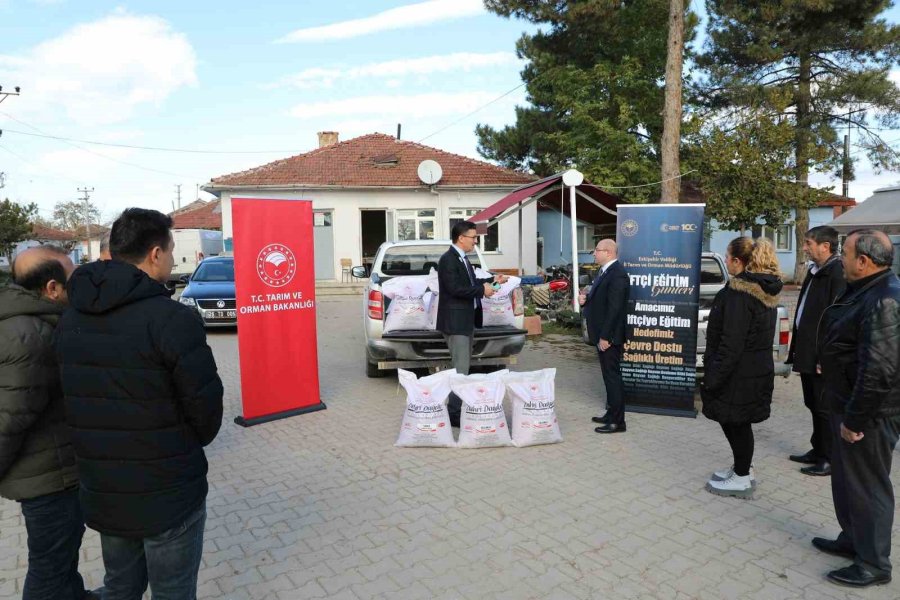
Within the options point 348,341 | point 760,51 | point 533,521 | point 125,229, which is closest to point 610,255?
point 533,521

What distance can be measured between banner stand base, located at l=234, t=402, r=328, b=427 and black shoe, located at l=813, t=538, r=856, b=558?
477 centimetres

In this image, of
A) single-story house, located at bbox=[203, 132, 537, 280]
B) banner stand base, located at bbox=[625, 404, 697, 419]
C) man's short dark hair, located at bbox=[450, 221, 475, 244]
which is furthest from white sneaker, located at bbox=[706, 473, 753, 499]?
single-story house, located at bbox=[203, 132, 537, 280]

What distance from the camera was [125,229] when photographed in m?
2.10

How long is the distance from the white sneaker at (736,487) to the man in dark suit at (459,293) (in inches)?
90.5

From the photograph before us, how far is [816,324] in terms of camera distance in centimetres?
489

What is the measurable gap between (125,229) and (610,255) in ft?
15.2

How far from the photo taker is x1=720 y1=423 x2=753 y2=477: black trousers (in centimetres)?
410

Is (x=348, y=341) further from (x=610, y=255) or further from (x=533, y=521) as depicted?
(x=533, y=521)

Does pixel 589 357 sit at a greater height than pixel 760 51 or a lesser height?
lesser

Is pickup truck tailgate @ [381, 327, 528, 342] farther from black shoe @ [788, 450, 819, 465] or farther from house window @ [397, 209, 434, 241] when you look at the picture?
house window @ [397, 209, 434, 241]

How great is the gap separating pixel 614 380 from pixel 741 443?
1620 mm

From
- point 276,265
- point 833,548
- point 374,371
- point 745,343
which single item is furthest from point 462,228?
point 833,548

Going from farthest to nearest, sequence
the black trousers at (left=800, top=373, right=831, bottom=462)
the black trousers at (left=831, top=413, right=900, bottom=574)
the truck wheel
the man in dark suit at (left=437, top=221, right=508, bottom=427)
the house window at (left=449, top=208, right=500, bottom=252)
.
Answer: the house window at (left=449, top=208, right=500, bottom=252)
the truck wheel
the man in dark suit at (left=437, top=221, right=508, bottom=427)
the black trousers at (left=800, top=373, right=831, bottom=462)
the black trousers at (left=831, top=413, right=900, bottom=574)

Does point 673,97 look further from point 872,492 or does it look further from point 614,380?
point 872,492
